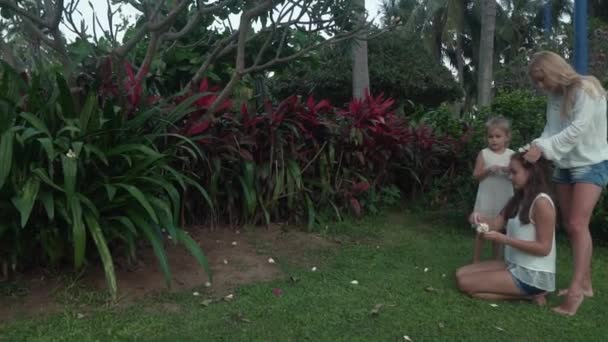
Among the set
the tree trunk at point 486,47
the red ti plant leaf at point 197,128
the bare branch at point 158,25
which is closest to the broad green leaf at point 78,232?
the bare branch at point 158,25

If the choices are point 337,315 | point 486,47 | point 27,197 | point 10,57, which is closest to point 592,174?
point 337,315

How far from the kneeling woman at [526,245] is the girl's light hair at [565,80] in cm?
42

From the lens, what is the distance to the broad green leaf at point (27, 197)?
3.14 meters

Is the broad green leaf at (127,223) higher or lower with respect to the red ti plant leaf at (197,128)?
lower

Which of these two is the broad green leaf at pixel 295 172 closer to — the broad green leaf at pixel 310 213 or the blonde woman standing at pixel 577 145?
the broad green leaf at pixel 310 213

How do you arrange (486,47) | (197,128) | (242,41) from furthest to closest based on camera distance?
(486,47) → (197,128) → (242,41)

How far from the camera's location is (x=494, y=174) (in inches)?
169

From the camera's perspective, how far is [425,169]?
22.4 ft

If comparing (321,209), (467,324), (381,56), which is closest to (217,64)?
(321,209)

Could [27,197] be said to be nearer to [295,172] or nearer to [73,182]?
[73,182]

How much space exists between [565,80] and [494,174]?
0.94m

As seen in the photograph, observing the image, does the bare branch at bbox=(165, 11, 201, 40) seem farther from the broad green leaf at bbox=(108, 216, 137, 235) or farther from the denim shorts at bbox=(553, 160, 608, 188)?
the denim shorts at bbox=(553, 160, 608, 188)

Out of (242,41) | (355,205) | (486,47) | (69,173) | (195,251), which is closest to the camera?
(69,173)

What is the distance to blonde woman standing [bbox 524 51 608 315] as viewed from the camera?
351cm
